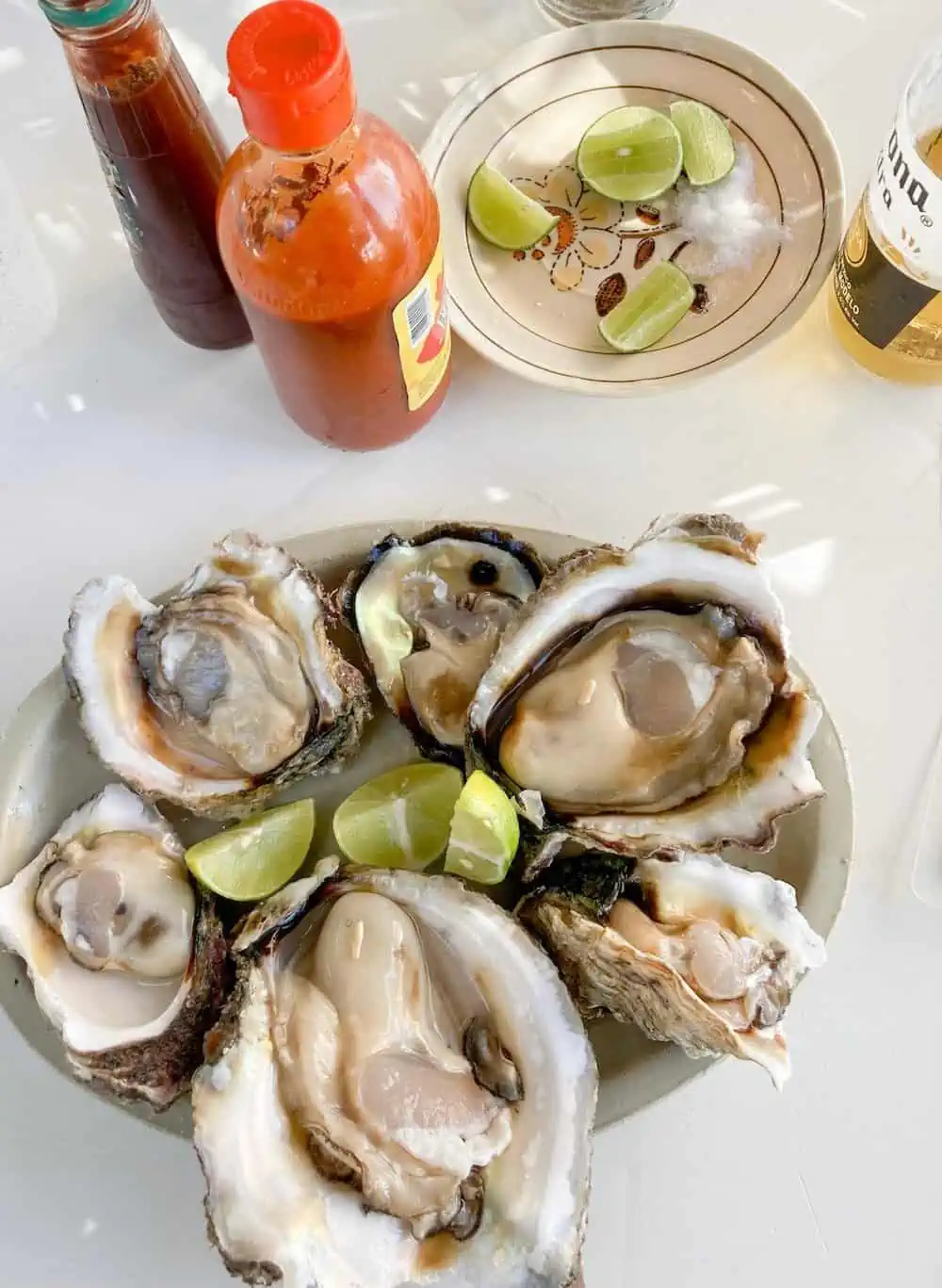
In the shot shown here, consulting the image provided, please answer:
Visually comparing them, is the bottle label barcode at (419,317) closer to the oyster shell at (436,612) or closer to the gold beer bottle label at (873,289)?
the oyster shell at (436,612)

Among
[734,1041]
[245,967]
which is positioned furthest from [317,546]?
[734,1041]

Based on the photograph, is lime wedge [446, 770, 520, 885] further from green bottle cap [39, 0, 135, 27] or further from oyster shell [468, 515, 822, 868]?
green bottle cap [39, 0, 135, 27]

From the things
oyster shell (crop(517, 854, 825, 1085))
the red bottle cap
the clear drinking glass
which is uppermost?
the red bottle cap

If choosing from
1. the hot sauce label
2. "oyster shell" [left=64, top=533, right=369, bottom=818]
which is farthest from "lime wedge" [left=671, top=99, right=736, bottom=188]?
"oyster shell" [left=64, top=533, right=369, bottom=818]

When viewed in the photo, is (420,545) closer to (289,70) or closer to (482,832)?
(482,832)

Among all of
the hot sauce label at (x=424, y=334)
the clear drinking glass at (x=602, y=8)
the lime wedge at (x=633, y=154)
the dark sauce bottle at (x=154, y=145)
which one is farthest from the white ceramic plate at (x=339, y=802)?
the clear drinking glass at (x=602, y=8)

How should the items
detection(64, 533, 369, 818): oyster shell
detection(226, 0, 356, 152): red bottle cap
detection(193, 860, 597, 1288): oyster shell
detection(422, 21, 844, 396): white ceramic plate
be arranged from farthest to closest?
1. detection(422, 21, 844, 396): white ceramic plate
2. detection(64, 533, 369, 818): oyster shell
3. detection(193, 860, 597, 1288): oyster shell
4. detection(226, 0, 356, 152): red bottle cap

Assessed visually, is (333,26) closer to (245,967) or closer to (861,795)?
(245,967)
